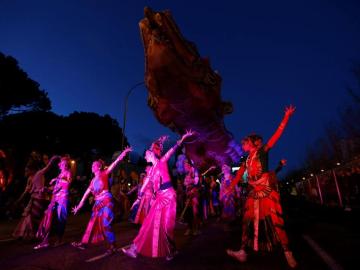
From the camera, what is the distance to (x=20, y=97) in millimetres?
31625

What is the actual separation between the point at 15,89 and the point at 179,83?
24359 millimetres

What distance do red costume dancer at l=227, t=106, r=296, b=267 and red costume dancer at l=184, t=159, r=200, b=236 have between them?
393cm

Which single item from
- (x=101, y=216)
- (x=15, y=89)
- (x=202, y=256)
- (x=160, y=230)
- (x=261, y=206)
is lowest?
(x=202, y=256)

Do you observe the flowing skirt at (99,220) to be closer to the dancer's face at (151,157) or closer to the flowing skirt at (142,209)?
the dancer's face at (151,157)

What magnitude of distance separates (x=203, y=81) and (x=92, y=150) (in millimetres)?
32458

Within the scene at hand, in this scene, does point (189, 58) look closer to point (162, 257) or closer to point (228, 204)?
point (228, 204)

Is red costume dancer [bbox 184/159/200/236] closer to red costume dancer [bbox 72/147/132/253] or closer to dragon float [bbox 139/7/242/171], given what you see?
red costume dancer [bbox 72/147/132/253]

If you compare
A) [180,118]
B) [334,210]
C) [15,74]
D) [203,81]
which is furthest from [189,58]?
[15,74]

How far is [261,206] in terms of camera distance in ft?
17.6

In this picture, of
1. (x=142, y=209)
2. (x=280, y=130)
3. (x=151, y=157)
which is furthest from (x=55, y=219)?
(x=280, y=130)

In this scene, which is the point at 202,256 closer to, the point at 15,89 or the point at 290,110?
the point at 290,110

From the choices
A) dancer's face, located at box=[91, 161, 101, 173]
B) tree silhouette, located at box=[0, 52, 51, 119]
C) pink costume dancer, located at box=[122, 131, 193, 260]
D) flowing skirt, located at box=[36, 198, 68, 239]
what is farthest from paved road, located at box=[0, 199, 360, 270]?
tree silhouette, located at box=[0, 52, 51, 119]

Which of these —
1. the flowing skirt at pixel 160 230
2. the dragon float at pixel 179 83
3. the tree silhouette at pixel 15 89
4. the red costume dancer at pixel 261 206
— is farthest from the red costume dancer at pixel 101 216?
the tree silhouette at pixel 15 89

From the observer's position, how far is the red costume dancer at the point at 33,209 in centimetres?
855
